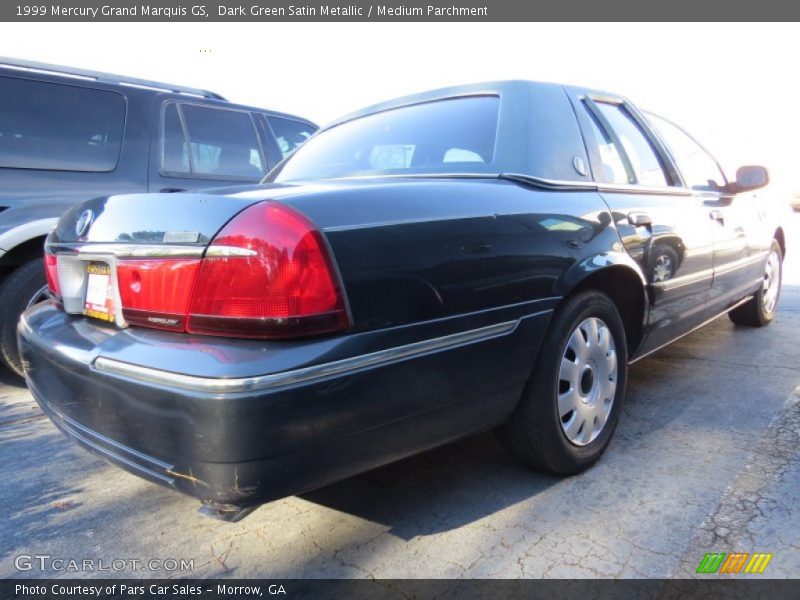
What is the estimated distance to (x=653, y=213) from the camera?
274cm

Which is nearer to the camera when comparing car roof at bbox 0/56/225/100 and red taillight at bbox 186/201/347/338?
red taillight at bbox 186/201/347/338

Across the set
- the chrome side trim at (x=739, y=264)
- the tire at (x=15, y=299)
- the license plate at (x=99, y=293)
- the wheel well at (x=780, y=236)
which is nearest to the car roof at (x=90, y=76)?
the tire at (x=15, y=299)

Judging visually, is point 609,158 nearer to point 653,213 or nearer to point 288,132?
point 653,213

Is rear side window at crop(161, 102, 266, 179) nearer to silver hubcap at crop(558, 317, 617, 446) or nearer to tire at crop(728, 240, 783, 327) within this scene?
silver hubcap at crop(558, 317, 617, 446)

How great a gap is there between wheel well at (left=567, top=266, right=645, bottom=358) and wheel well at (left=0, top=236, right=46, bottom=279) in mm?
3121

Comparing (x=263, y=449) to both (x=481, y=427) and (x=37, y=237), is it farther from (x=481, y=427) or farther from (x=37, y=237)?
(x=37, y=237)

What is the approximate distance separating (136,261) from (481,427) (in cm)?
120

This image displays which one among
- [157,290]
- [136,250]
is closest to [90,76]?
[136,250]

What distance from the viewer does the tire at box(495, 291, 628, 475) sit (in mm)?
2139

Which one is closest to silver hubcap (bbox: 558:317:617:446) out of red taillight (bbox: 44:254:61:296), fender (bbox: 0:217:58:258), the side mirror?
red taillight (bbox: 44:254:61:296)

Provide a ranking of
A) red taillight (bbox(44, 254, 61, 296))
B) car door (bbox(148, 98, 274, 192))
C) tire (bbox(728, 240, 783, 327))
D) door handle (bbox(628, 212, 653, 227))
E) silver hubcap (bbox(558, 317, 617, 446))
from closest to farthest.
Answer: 1. red taillight (bbox(44, 254, 61, 296))
2. silver hubcap (bbox(558, 317, 617, 446))
3. door handle (bbox(628, 212, 653, 227))
4. car door (bbox(148, 98, 274, 192))
5. tire (bbox(728, 240, 783, 327))

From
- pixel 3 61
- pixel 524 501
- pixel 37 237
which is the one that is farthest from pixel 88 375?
pixel 3 61

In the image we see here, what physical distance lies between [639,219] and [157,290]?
2017mm

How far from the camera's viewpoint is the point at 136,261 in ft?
5.56
